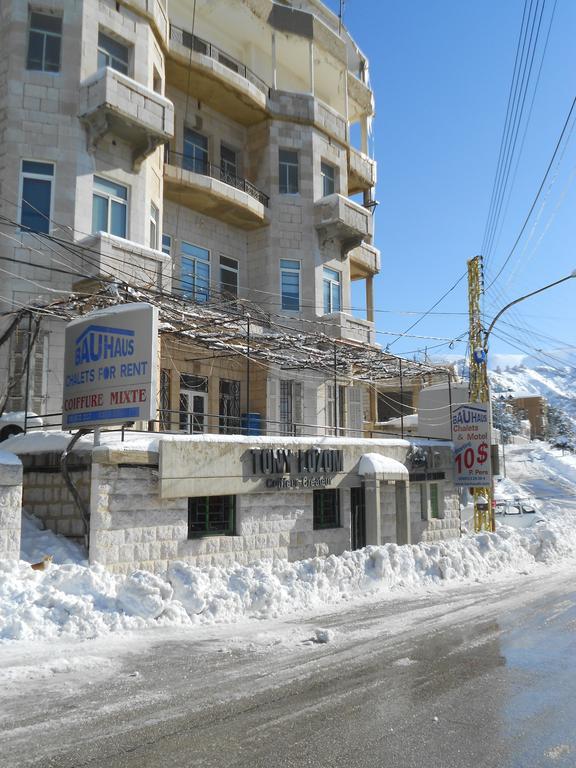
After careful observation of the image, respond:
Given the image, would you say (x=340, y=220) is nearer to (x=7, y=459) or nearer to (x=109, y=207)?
(x=109, y=207)

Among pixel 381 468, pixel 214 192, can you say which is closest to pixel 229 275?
pixel 214 192

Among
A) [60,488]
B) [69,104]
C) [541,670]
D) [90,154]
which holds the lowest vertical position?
[541,670]

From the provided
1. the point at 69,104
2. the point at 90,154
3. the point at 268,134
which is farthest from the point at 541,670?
the point at 268,134

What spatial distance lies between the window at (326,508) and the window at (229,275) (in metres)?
9.42

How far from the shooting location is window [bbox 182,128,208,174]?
921 inches

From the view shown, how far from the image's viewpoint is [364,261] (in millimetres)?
30078

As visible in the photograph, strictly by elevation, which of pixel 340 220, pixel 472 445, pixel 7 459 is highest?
pixel 340 220

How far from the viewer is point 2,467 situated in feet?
36.0

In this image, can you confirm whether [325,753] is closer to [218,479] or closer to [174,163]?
[218,479]

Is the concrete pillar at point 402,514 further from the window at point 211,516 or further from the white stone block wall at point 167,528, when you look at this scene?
the window at point 211,516

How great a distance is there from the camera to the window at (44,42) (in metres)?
17.5

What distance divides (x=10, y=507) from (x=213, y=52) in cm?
1955

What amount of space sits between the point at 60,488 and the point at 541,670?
937 cm

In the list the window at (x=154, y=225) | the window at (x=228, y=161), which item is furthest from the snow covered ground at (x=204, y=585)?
the window at (x=228, y=161)
